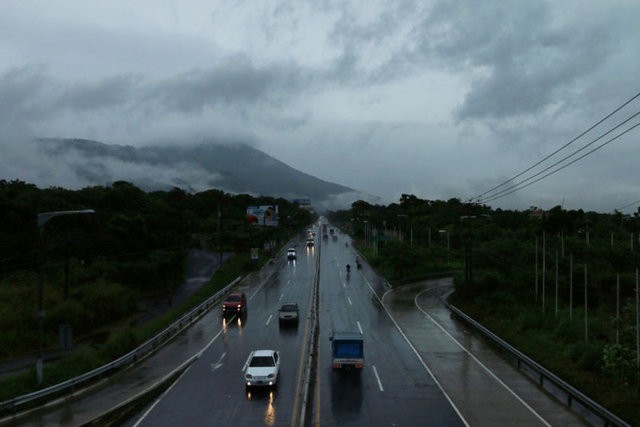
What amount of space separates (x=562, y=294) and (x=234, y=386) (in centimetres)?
3648

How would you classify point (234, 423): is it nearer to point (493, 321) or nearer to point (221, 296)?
point (493, 321)

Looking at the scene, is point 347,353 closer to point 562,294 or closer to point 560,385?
point 560,385

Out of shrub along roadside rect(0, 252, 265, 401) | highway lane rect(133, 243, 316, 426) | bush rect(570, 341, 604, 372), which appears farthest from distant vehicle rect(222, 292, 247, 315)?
bush rect(570, 341, 604, 372)

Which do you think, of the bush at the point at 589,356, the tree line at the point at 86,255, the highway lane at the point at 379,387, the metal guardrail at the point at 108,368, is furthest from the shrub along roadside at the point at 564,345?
the tree line at the point at 86,255

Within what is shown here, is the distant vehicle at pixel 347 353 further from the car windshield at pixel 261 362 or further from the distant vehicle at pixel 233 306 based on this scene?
the distant vehicle at pixel 233 306

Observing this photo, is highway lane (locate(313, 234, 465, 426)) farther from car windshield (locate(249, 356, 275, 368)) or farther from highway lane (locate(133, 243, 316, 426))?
car windshield (locate(249, 356, 275, 368))

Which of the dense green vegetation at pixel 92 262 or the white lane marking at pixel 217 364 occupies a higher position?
the dense green vegetation at pixel 92 262

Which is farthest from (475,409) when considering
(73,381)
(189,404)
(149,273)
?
(149,273)

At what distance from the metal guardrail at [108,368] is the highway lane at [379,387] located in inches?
379

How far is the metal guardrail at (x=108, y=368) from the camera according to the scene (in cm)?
2080

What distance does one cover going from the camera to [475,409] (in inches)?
862

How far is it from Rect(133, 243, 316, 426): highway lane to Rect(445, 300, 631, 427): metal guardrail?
10603 millimetres

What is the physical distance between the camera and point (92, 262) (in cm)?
6391

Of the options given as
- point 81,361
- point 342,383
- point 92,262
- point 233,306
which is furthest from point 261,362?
point 92,262
